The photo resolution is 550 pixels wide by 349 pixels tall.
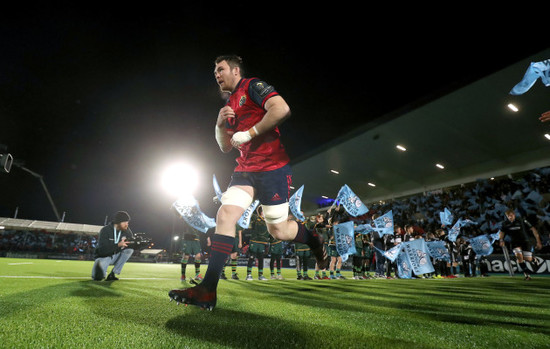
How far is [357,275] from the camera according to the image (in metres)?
9.64

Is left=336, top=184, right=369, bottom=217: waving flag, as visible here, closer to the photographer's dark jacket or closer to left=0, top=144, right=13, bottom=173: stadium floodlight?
the photographer's dark jacket

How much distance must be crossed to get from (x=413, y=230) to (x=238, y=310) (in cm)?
1088

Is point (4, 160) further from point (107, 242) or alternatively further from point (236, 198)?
point (236, 198)

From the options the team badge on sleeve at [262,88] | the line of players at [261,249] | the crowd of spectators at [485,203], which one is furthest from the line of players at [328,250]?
the team badge on sleeve at [262,88]

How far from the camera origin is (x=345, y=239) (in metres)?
6.70

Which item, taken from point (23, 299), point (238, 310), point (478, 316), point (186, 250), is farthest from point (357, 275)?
point (23, 299)

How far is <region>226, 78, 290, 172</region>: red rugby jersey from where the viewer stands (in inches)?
107

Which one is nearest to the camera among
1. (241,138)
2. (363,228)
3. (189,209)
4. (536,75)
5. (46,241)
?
(241,138)

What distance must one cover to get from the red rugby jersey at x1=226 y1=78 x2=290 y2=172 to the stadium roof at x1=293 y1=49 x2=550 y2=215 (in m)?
13.2

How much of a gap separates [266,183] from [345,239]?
462 cm

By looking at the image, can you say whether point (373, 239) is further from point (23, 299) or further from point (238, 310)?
point (23, 299)

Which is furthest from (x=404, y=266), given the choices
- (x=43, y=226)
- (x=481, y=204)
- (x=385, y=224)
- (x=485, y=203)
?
(x=43, y=226)

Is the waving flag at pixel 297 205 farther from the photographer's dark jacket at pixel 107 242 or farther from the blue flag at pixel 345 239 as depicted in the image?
the photographer's dark jacket at pixel 107 242

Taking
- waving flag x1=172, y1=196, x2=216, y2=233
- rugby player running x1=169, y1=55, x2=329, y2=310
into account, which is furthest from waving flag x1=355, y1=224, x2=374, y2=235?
rugby player running x1=169, y1=55, x2=329, y2=310
